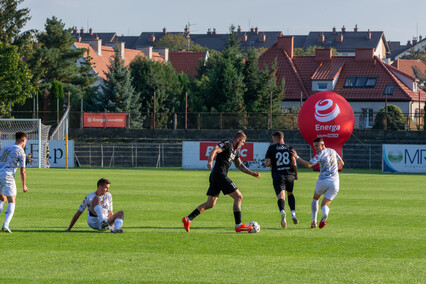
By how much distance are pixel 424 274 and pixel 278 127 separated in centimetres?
4273

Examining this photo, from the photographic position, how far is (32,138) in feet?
159

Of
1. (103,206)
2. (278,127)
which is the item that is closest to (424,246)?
(103,206)

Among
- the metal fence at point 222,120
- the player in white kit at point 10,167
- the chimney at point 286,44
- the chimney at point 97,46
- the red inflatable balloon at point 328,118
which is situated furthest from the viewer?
the chimney at point 97,46

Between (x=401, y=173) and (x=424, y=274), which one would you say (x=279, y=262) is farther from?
(x=401, y=173)

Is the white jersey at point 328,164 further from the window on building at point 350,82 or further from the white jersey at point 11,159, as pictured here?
the window on building at point 350,82

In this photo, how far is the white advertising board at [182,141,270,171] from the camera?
4562cm

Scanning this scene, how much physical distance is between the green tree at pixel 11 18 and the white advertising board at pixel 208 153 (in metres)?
35.1

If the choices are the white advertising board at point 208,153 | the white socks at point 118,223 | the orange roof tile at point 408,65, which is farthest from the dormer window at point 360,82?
the white socks at point 118,223

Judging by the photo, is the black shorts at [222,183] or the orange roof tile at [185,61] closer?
the black shorts at [222,183]

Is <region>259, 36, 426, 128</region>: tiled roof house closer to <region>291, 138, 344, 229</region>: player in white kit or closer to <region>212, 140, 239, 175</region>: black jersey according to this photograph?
<region>291, 138, 344, 229</region>: player in white kit

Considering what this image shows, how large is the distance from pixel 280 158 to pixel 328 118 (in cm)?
2952

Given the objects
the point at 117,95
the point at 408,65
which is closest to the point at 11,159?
the point at 117,95

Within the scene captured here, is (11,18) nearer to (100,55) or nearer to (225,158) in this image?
(100,55)

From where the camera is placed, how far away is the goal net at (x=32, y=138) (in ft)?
151
